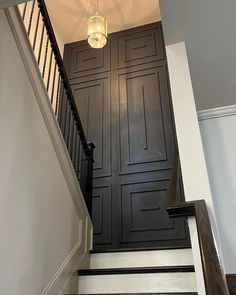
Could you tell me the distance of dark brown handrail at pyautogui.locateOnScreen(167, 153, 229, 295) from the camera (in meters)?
0.98

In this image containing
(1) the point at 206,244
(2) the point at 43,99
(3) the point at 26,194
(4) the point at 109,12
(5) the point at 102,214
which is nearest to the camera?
(1) the point at 206,244

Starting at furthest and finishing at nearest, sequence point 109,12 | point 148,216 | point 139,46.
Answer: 1. point 109,12
2. point 139,46
3. point 148,216

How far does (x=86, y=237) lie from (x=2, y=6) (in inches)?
81.9

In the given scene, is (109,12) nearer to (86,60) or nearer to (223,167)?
(86,60)

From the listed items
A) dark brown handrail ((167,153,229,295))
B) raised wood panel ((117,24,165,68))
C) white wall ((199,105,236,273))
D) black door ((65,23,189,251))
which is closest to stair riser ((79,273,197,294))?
white wall ((199,105,236,273))

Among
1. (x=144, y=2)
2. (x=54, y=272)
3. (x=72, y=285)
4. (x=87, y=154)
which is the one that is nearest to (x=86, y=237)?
(x=72, y=285)

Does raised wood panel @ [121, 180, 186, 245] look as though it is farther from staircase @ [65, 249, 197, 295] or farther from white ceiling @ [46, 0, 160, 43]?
white ceiling @ [46, 0, 160, 43]

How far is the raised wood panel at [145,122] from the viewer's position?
3.99m

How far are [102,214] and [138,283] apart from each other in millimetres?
1586

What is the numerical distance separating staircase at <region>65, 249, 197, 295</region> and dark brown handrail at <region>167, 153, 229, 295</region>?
0.96 metres

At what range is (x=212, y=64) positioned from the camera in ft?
8.84

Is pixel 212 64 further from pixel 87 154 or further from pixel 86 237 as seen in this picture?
pixel 86 237

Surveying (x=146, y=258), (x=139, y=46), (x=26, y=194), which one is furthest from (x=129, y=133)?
(x=26, y=194)

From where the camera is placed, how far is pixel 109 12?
16.4 feet
